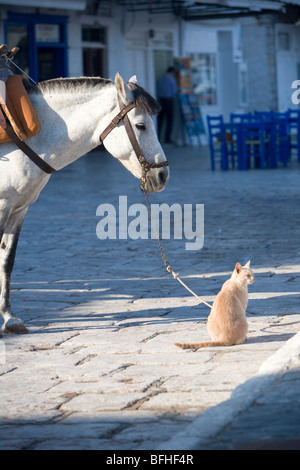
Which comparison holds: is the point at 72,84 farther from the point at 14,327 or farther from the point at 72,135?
the point at 14,327

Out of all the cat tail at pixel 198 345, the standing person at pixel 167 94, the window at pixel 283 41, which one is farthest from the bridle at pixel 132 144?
the window at pixel 283 41

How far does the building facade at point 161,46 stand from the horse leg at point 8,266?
1768 cm

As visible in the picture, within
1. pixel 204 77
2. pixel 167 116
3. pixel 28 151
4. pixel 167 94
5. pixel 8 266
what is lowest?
pixel 8 266

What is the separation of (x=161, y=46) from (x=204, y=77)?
3183mm

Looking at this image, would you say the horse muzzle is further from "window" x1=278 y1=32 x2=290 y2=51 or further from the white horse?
"window" x1=278 y1=32 x2=290 y2=51

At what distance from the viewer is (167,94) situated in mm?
31109

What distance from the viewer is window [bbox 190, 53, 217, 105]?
33.9m

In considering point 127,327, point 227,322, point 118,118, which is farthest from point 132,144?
point 227,322

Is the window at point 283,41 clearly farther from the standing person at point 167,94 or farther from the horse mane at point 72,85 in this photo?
the horse mane at point 72,85

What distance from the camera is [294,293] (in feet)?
25.0

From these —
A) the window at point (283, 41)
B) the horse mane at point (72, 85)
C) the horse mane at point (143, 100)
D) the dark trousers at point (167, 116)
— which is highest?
the window at point (283, 41)

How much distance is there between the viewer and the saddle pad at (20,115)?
6.26 metres

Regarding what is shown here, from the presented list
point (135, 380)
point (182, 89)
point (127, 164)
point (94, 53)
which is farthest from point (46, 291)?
point (182, 89)
